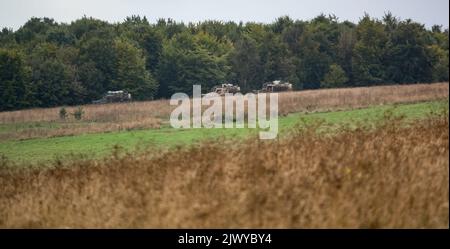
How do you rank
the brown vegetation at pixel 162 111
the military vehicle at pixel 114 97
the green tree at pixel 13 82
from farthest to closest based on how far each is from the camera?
the military vehicle at pixel 114 97 < the green tree at pixel 13 82 < the brown vegetation at pixel 162 111

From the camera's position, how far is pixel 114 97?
68438 millimetres

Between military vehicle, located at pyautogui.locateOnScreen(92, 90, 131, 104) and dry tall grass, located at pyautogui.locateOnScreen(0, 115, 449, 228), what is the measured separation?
59.9m

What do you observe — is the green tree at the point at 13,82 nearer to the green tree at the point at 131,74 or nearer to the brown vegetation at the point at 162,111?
the green tree at the point at 131,74

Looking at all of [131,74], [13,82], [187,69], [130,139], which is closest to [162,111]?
[130,139]

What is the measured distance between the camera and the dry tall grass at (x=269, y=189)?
5.45 metres

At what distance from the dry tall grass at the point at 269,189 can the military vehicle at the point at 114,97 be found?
59.9 metres

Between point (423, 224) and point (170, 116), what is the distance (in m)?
36.6

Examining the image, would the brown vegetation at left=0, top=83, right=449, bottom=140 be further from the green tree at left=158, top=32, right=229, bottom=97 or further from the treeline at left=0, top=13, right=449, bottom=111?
the green tree at left=158, top=32, right=229, bottom=97

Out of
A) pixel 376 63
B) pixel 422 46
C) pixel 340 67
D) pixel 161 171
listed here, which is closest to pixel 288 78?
pixel 340 67

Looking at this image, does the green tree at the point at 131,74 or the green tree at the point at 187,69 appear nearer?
the green tree at the point at 131,74

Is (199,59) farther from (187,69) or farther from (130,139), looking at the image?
(130,139)

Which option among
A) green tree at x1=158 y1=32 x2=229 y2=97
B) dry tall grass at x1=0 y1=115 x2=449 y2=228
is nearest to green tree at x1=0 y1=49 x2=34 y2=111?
green tree at x1=158 y1=32 x2=229 y2=97

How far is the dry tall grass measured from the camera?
5.45 meters

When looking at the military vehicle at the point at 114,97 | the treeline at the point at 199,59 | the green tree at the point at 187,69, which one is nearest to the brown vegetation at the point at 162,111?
the military vehicle at the point at 114,97
